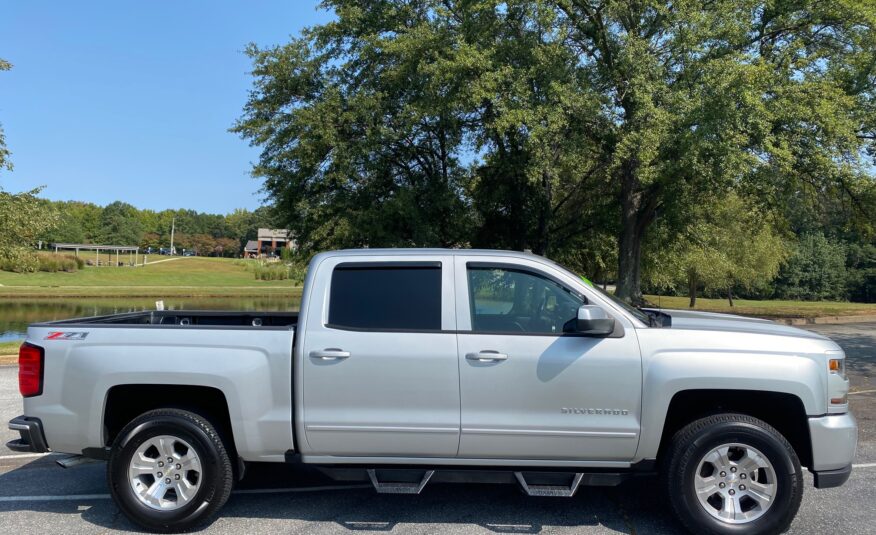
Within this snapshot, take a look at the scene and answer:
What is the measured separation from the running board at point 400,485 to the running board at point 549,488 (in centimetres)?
61

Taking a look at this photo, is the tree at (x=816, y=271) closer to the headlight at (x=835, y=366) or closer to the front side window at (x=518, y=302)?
the headlight at (x=835, y=366)

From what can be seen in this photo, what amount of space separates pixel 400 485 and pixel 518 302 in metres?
1.56

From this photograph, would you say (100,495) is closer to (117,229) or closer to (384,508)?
(384,508)

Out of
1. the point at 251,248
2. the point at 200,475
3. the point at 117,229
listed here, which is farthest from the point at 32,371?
the point at 251,248

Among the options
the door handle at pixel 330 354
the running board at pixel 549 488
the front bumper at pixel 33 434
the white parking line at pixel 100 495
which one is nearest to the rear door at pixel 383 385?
the door handle at pixel 330 354

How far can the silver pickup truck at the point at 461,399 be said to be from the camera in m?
4.35

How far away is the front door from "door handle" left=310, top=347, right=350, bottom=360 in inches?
31.6

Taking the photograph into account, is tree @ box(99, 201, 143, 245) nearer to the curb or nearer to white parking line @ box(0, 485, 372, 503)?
the curb

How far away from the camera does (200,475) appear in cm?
453

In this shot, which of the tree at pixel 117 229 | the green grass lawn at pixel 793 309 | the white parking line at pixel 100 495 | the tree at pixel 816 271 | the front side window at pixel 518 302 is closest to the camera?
the front side window at pixel 518 302

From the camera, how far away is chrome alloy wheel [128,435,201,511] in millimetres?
4512

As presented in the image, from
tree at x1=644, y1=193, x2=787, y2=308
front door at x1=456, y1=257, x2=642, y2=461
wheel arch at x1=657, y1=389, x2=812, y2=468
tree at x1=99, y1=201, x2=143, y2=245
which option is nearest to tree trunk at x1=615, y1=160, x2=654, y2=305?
tree at x1=644, y1=193, x2=787, y2=308

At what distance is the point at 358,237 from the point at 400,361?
1475 cm

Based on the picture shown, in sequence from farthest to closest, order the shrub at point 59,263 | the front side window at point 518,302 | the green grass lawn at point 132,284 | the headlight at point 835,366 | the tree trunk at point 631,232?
the shrub at point 59,263, the green grass lawn at point 132,284, the tree trunk at point 631,232, the front side window at point 518,302, the headlight at point 835,366
